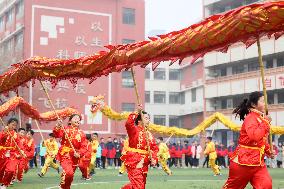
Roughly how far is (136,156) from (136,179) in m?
0.51

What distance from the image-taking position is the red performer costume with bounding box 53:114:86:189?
10742 millimetres

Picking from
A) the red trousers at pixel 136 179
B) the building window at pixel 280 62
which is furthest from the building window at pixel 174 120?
the red trousers at pixel 136 179

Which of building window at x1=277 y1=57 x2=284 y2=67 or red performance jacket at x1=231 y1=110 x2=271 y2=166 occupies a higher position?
building window at x1=277 y1=57 x2=284 y2=67

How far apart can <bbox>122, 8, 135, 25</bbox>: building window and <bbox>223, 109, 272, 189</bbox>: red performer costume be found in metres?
41.9

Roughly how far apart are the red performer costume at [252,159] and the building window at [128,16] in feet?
138

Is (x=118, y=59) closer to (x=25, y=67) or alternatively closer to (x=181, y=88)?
(x=25, y=67)

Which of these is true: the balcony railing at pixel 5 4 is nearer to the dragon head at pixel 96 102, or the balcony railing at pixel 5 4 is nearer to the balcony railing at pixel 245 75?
the balcony railing at pixel 245 75

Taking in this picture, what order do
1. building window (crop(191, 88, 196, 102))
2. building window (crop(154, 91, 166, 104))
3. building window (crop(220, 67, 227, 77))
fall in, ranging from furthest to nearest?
building window (crop(154, 91, 166, 104)) → building window (crop(191, 88, 196, 102)) → building window (crop(220, 67, 227, 77))

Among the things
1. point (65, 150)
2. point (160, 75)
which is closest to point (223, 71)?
point (160, 75)

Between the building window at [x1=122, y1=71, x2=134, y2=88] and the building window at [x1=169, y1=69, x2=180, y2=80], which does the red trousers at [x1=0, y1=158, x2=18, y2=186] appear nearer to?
the building window at [x1=122, y1=71, x2=134, y2=88]

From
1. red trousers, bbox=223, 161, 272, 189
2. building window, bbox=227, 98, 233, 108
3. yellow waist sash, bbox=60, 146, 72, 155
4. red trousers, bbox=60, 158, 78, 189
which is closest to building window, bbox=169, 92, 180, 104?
building window, bbox=227, 98, 233, 108

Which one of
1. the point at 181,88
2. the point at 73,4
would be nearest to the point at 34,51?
the point at 73,4

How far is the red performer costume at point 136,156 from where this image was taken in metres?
8.95

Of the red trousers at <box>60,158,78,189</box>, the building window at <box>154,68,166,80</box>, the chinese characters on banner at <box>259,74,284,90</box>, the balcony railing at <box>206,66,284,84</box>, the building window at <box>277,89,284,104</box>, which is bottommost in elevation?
the red trousers at <box>60,158,78,189</box>
